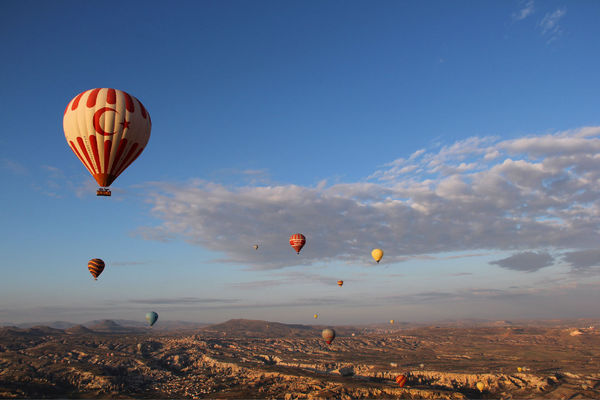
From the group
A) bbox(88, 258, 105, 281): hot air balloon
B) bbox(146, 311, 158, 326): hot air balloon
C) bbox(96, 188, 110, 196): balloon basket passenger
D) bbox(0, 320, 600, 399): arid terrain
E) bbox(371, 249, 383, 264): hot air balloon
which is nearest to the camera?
bbox(96, 188, 110, 196): balloon basket passenger

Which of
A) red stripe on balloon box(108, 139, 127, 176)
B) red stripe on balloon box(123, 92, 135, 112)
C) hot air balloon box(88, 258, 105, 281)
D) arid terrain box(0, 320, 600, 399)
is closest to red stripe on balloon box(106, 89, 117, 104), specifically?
red stripe on balloon box(123, 92, 135, 112)

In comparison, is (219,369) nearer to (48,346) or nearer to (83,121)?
(48,346)

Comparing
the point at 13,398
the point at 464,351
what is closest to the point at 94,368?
the point at 13,398

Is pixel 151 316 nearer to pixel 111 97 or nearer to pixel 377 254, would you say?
pixel 377 254

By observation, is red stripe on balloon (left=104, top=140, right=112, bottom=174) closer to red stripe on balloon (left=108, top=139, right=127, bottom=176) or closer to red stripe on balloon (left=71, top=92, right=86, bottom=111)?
red stripe on balloon (left=108, top=139, right=127, bottom=176)

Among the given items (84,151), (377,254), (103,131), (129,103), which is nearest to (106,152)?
(103,131)

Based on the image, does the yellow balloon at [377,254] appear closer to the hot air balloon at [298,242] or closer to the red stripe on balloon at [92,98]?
the hot air balloon at [298,242]
